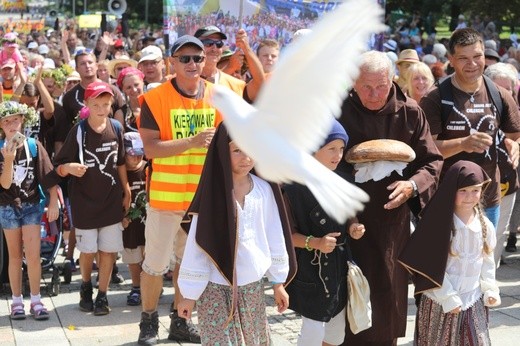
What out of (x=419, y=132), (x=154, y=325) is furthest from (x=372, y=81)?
(x=154, y=325)

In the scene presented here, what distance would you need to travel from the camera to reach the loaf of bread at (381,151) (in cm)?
537

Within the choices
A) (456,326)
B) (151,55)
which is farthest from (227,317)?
(151,55)

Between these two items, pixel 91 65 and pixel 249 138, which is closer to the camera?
A: pixel 249 138

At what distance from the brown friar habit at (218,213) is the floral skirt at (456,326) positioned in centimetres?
150

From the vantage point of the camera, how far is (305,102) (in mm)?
4098

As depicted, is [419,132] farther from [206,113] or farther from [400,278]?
[206,113]

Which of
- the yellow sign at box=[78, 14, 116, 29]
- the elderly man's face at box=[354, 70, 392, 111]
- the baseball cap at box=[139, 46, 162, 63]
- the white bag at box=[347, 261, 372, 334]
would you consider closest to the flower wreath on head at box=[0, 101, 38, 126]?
the baseball cap at box=[139, 46, 162, 63]

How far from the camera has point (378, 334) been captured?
571cm

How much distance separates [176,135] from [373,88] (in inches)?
64.6

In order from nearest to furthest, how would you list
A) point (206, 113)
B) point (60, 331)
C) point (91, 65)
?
point (206, 113)
point (60, 331)
point (91, 65)

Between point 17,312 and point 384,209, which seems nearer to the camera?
point 384,209

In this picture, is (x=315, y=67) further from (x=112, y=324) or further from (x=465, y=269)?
(x=112, y=324)

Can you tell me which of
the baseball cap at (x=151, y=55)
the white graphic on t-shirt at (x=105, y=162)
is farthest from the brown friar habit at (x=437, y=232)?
the baseball cap at (x=151, y=55)

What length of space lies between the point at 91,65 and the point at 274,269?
199 inches
